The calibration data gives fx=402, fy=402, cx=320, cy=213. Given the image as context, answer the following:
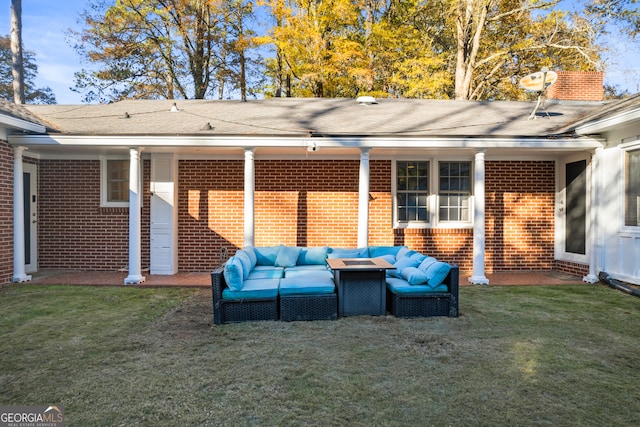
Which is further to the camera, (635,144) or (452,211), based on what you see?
(452,211)

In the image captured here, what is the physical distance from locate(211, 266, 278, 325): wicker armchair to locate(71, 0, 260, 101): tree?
55.0 feet

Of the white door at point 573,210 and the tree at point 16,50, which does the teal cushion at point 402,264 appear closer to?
the white door at point 573,210

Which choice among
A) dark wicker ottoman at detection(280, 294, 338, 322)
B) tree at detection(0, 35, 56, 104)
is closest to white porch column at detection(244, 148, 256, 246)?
dark wicker ottoman at detection(280, 294, 338, 322)

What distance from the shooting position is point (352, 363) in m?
3.98

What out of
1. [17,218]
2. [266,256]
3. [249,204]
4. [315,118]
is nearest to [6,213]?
[17,218]

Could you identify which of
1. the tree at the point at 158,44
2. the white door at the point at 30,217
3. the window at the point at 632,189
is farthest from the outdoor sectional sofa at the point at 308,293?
the tree at the point at 158,44

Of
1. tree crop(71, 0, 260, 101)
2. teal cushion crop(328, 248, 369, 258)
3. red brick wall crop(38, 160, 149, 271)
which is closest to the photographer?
teal cushion crop(328, 248, 369, 258)

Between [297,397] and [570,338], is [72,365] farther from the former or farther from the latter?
[570,338]

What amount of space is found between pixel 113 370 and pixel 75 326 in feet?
6.11

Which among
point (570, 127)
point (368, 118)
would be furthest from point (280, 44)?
point (570, 127)

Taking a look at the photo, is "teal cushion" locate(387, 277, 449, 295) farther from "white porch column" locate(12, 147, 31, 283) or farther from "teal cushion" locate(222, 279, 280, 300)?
"white porch column" locate(12, 147, 31, 283)

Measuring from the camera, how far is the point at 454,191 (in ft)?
32.1

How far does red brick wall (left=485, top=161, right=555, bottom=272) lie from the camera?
976cm

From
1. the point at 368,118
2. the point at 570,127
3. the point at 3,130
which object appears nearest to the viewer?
the point at 3,130
